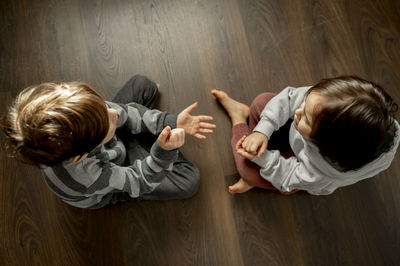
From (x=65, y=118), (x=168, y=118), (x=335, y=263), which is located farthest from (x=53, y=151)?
(x=335, y=263)

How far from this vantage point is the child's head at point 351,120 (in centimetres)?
53

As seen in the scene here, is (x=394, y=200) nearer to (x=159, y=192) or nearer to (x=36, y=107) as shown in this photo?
(x=159, y=192)

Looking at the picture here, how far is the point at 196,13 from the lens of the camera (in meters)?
1.03

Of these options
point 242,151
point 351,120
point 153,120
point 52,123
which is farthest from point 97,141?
point 351,120

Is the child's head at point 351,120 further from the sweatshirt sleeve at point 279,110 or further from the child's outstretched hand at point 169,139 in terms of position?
the child's outstretched hand at point 169,139

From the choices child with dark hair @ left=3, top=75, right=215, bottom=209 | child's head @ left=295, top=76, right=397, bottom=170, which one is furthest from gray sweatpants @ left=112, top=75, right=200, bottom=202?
child's head @ left=295, top=76, right=397, bottom=170

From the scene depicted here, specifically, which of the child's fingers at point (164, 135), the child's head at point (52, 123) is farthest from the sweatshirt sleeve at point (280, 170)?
the child's head at point (52, 123)

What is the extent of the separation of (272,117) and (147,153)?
1.29ft

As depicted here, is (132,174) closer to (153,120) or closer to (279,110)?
(153,120)

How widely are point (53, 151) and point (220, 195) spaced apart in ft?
1.84

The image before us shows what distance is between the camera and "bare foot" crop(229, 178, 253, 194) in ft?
2.91

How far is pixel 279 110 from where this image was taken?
0.78 m

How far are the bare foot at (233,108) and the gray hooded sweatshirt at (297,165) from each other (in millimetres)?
126

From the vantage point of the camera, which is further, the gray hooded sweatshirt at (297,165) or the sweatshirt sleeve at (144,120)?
the sweatshirt sleeve at (144,120)
